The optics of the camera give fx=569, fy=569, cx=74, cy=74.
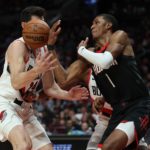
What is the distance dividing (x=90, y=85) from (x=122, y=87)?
1.21 m

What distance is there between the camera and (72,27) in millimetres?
19234

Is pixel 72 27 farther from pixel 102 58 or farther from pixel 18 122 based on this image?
pixel 18 122

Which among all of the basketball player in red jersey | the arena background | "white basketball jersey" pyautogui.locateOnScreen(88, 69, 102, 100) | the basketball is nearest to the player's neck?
the basketball player in red jersey

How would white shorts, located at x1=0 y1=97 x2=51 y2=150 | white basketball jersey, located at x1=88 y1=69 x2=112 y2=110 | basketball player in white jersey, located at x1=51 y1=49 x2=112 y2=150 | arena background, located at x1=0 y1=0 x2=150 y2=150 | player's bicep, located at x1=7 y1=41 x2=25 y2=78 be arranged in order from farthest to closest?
arena background, located at x1=0 y1=0 x2=150 y2=150
white basketball jersey, located at x1=88 y1=69 x2=112 y2=110
basketball player in white jersey, located at x1=51 y1=49 x2=112 y2=150
white shorts, located at x1=0 y1=97 x2=51 y2=150
player's bicep, located at x1=7 y1=41 x2=25 y2=78

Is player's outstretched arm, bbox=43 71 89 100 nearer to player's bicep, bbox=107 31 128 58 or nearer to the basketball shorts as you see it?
the basketball shorts

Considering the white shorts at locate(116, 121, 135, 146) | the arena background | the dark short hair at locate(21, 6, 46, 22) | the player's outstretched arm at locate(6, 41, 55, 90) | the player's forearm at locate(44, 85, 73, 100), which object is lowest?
the arena background

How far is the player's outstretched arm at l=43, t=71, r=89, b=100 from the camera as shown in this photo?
6.66 meters

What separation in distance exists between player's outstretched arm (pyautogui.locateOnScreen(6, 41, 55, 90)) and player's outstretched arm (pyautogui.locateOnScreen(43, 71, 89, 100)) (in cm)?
67

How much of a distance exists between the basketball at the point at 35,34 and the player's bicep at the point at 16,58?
107 mm

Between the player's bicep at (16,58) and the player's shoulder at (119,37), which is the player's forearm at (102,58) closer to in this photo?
the player's shoulder at (119,37)

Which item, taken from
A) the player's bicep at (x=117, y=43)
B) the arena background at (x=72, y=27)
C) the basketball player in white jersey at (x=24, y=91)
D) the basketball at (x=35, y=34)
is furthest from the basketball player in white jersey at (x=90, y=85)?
the arena background at (x=72, y=27)

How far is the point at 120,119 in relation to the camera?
6.55 m

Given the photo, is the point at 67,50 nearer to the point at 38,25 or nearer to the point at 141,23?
the point at 141,23

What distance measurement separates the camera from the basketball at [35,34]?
6.11 m
